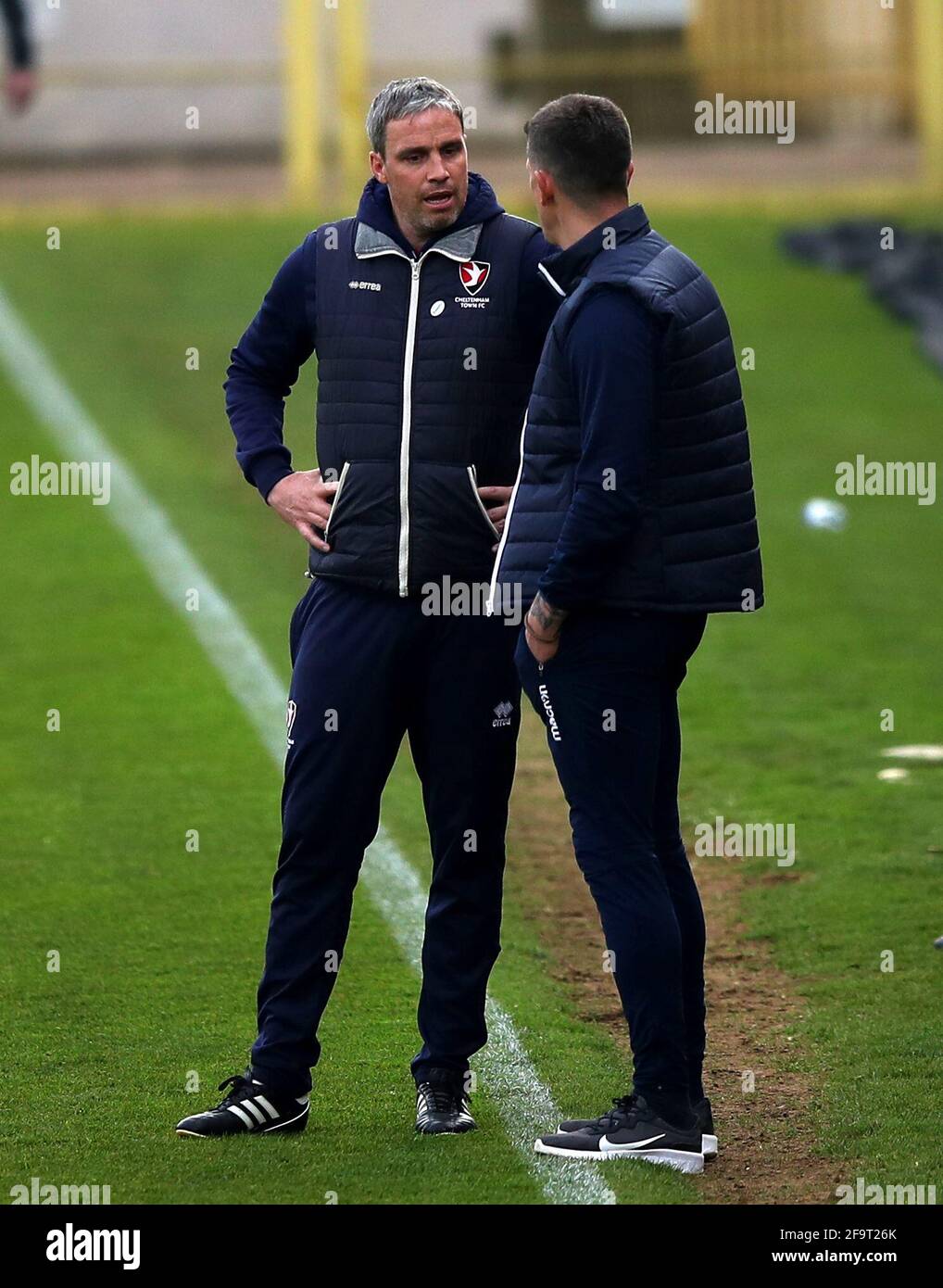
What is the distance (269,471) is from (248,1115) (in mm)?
1414

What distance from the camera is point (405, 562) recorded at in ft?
15.4

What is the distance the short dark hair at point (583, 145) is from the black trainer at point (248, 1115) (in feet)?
6.53

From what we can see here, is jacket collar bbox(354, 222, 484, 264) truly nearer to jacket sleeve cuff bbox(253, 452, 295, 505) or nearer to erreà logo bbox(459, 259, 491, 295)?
erreà logo bbox(459, 259, 491, 295)

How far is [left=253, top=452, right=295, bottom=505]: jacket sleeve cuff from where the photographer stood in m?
4.98

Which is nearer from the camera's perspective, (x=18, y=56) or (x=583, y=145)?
(x=583, y=145)

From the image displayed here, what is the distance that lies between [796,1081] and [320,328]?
2024mm

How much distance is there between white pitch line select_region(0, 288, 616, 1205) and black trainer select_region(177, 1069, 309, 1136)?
0.49 metres
